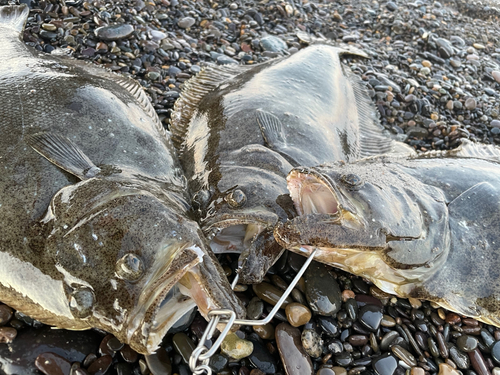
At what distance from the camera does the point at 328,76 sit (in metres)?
5.00

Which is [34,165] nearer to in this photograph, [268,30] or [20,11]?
[20,11]

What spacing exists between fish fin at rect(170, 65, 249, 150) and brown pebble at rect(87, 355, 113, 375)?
2.35 meters

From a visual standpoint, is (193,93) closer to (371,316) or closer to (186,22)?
(186,22)

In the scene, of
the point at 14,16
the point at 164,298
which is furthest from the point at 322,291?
the point at 14,16

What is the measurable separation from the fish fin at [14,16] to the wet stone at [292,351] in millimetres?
4686

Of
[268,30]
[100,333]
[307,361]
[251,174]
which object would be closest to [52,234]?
[100,333]

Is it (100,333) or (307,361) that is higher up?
(100,333)

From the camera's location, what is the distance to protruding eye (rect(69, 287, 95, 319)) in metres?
2.50

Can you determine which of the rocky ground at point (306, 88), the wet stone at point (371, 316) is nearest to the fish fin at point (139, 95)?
the rocky ground at point (306, 88)

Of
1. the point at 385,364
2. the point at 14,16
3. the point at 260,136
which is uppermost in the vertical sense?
the point at 14,16

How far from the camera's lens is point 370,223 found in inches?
111

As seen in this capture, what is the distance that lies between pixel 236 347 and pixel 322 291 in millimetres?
909

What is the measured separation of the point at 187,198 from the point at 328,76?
265 centimetres

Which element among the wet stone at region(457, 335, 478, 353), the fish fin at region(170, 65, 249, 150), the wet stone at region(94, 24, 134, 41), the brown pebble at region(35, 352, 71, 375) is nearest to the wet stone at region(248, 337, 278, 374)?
the brown pebble at region(35, 352, 71, 375)
